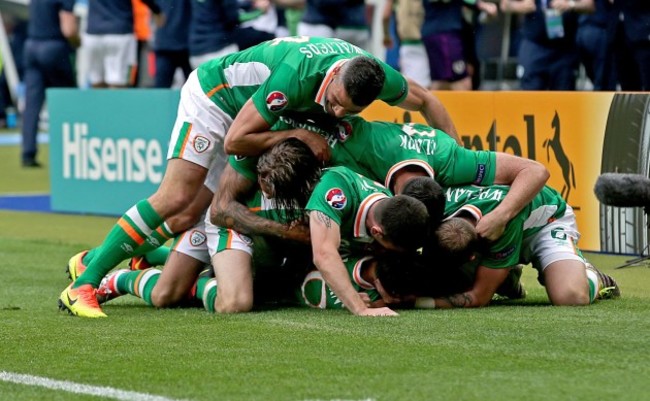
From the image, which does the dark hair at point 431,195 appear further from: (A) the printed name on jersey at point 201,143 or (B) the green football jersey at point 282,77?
(A) the printed name on jersey at point 201,143

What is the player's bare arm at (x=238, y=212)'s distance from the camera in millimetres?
7406

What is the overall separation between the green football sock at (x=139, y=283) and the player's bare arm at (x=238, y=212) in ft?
1.75

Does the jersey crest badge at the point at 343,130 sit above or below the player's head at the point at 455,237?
above

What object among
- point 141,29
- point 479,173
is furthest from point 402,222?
point 141,29

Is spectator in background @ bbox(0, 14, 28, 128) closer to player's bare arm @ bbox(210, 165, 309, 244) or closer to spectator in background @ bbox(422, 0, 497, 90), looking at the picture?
spectator in background @ bbox(422, 0, 497, 90)

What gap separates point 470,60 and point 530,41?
71cm

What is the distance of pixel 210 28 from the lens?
1556cm

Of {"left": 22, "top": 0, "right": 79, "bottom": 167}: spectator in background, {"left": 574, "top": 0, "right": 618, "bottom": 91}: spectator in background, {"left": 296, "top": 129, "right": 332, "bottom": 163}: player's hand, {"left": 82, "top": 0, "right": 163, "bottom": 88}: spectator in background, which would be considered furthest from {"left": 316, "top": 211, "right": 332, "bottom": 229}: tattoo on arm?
{"left": 22, "top": 0, "right": 79, "bottom": 167}: spectator in background

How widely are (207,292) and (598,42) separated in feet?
23.1

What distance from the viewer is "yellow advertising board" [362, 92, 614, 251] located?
A: 992 centimetres

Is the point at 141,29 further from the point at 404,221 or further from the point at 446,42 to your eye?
the point at 404,221

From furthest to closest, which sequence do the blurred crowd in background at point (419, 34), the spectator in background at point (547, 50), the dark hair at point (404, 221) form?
the spectator in background at point (547, 50)
the blurred crowd in background at point (419, 34)
the dark hair at point (404, 221)

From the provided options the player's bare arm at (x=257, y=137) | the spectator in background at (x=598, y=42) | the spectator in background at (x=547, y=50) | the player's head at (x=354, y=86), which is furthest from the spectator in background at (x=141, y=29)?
the player's head at (x=354, y=86)

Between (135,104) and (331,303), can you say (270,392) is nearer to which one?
(331,303)
